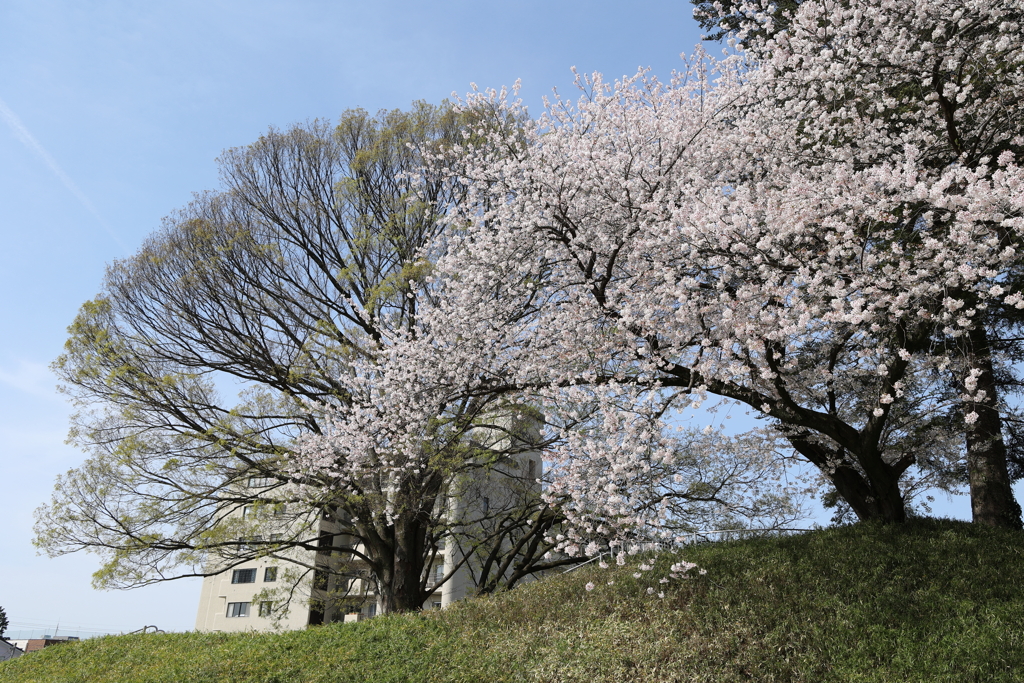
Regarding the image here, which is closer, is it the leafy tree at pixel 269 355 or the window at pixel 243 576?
the leafy tree at pixel 269 355

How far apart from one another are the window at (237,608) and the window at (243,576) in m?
1.06

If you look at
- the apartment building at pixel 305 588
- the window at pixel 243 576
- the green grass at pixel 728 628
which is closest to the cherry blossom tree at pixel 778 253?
the green grass at pixel 728 628

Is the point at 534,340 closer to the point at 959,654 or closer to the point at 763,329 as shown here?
the point at 763,329

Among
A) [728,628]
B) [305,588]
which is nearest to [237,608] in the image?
[305,588]

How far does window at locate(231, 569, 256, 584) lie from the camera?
3559 cm

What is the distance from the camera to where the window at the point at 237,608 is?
35.0 metres

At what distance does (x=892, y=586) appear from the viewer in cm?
819

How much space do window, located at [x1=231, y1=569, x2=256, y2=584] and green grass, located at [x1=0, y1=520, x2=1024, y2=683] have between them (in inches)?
Result: 987

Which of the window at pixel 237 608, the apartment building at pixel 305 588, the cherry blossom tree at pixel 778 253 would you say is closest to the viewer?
the cherry blossom tree at pixel 778 253

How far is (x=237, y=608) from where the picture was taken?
116 ft

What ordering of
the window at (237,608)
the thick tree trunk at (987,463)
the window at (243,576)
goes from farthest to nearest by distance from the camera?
the window at (243,576), the window at (237,608), the thick tree trunk at (987,463)

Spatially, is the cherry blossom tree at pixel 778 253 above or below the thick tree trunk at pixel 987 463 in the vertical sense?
above

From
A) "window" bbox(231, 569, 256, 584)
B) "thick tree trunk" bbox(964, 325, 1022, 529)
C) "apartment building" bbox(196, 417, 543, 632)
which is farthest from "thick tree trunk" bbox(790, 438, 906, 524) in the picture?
"window" bbox(231, 569, 256, 584)

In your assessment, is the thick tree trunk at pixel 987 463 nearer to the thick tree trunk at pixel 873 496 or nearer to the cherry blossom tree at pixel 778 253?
the cherry blossom tree at pixel 778 253
